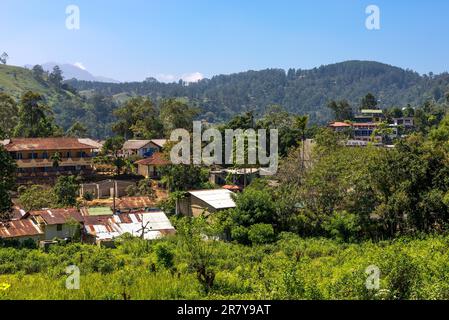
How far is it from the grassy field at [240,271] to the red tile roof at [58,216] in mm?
2801

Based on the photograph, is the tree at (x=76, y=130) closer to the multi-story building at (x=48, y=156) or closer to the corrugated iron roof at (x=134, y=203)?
the multi-story building at (x=48, y=156)

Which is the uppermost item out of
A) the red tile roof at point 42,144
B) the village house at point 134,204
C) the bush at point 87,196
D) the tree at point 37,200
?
the red tile roof at point 42,144

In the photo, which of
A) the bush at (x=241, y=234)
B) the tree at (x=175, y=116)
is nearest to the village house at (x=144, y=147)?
the tree at (x=175, y=116)

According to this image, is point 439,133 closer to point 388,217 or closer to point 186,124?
point 388,217

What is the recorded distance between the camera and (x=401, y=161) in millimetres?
24609

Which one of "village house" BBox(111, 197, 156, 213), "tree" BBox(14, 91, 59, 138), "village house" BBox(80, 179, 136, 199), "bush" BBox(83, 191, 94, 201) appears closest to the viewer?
"village house" BBox(111, 197, 156, 213)

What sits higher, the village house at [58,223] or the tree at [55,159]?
the tree at [55,159]

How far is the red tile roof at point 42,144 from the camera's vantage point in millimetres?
40500

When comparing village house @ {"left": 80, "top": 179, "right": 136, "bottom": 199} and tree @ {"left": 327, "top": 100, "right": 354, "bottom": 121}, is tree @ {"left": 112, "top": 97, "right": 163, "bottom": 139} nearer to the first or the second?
village house @ {"left": 80, "top": 179, "right": 136, "bottom": 199}

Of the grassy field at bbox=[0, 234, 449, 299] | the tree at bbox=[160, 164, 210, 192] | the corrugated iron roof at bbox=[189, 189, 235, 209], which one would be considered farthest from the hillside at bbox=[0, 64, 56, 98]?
the grassy field at bbox=[0, 234, 449, 299]

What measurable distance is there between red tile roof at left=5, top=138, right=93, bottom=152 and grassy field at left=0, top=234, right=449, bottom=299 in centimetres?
Result: 1951

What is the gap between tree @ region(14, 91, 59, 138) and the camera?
1903 inches

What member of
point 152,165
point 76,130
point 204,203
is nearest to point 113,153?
point 152,165
